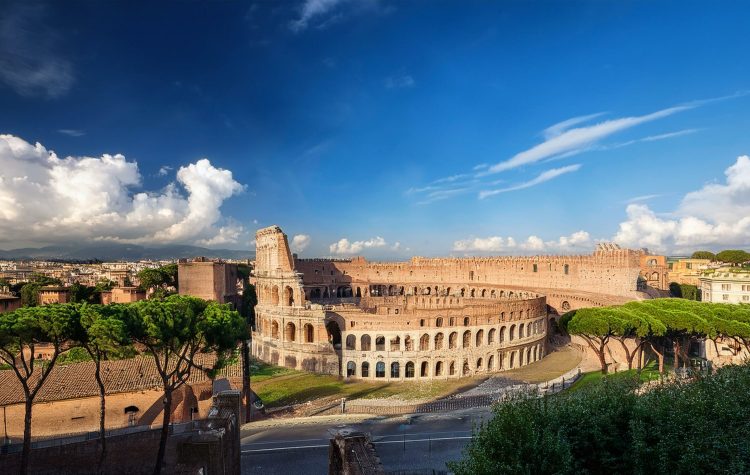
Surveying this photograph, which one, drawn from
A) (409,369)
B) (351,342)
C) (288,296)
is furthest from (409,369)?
(288,296)

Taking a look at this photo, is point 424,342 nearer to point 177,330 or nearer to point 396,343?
point 396,343

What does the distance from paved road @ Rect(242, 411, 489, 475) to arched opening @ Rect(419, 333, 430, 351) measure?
496 inches

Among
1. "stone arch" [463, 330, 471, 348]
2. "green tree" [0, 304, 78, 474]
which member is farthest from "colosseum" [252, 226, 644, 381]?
"green tree" [0, 304, 78, 474]

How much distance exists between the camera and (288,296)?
144 feet

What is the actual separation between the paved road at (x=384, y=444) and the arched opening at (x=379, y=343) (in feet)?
40.3

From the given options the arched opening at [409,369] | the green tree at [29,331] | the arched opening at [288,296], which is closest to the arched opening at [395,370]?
the arched opening at [409,369]

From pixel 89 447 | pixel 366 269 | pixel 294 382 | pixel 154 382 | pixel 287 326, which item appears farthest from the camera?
pixel 366 269

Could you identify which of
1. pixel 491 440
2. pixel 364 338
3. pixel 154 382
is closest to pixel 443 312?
pixel 364 338

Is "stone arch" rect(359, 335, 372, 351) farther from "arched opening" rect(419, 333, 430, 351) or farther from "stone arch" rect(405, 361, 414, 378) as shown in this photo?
"arched opening" rect(419, 333, 430, 351)

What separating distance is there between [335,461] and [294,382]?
23695 millimetres

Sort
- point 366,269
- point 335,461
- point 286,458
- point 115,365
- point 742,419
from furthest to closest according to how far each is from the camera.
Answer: point 366,269, point 115,365, point 286,458, point 335,461, point 742,419

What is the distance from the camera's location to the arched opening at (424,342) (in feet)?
125

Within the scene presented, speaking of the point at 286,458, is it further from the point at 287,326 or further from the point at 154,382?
the point at 287,326

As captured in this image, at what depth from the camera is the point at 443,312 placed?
→ 126 ft
